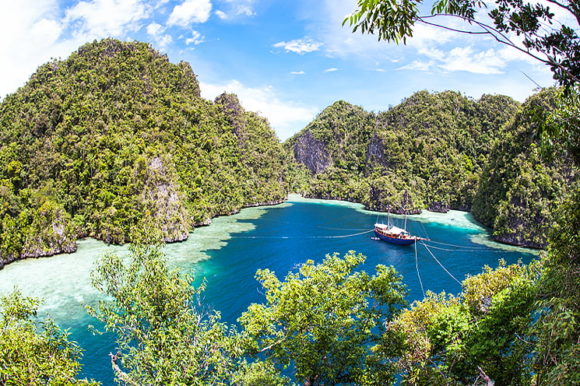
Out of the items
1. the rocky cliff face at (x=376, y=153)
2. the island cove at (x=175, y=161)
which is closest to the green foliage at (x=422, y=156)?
the rocky cliff face at (x=376, y=153)

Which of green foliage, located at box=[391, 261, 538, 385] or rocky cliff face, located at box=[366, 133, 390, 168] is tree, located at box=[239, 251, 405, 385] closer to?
green foliage, located at box=[391, 261, 538, 385]

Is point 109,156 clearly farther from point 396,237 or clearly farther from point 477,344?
point 477,344

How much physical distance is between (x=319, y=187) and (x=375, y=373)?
503 feet

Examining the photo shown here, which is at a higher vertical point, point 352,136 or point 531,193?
point 352,136

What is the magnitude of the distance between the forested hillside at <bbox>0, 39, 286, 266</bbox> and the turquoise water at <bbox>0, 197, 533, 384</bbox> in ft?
16.5

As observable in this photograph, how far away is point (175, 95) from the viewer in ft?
369

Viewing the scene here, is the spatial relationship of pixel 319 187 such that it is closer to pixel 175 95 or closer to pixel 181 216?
pixel 175 95

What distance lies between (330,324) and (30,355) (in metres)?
12.2

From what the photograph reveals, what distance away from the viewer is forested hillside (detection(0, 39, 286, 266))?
58.4m

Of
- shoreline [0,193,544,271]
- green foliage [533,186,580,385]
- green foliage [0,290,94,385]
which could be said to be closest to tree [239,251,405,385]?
green foliage [0,290,94,385]

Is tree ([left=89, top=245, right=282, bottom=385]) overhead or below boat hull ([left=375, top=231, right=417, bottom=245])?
overhead

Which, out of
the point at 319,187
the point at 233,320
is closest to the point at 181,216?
the point at 233,320

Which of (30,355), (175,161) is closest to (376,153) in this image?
(175,161)

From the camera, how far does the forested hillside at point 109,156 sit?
58.4m
